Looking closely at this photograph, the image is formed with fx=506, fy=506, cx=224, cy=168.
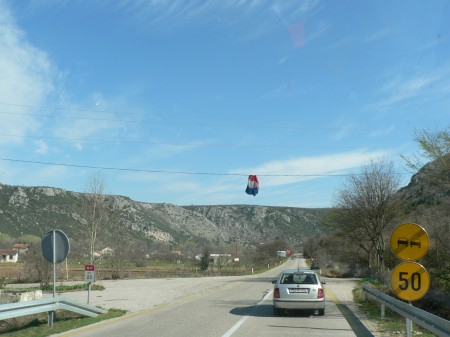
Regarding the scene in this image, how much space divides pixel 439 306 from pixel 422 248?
1430cm

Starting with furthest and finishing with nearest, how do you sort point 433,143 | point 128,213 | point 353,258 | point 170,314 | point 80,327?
1. point 128,213
2. point 353,258
3. point 433,143
4. point 170,314
5. point 80,327

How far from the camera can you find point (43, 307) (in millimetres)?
12508

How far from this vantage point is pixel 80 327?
12727 millimetres

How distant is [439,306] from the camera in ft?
74.5

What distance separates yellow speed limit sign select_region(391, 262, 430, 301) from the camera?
33.5 feet

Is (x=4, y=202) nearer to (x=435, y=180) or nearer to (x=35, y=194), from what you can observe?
(x=35, y=194)

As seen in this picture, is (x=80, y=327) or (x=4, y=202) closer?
(x=80, y=327)

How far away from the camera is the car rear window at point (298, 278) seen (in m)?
16.4

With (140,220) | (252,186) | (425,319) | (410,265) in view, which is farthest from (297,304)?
(140,220)

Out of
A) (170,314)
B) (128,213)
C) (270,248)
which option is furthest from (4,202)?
(170,314)

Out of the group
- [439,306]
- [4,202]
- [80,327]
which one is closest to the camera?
[80,327]

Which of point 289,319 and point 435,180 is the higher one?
point 435,180

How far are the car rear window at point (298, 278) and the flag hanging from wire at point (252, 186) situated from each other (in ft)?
49.5

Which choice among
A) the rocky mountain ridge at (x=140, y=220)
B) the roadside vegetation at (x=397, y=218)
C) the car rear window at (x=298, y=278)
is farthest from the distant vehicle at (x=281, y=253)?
the car rear window at (x=298, y=278)
